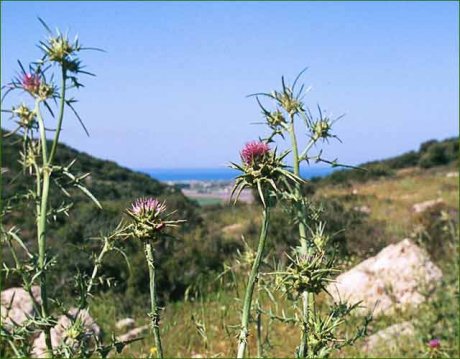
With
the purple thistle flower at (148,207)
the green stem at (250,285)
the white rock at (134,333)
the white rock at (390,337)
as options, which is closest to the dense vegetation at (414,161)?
the white rock at (134,333)

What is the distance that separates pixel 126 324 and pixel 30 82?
5380mm

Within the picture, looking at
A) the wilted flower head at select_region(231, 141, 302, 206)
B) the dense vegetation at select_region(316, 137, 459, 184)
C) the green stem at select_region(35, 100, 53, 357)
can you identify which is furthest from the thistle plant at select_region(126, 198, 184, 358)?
the dense vegetation at select_region(316, 137, 459, 184)

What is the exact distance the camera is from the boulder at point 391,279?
24.1ft

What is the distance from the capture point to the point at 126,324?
290 inches

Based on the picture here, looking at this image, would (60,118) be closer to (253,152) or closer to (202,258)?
(253,152)

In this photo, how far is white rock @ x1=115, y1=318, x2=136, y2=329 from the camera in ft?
24.0

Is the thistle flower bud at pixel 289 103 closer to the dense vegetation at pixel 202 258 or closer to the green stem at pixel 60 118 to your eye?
the green stem at pixel 60 118

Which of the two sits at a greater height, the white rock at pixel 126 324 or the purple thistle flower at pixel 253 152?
the purple thistle flower at pixel 253 152

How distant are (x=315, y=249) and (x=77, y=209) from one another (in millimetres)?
9351

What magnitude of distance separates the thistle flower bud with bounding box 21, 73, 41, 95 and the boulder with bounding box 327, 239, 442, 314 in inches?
210

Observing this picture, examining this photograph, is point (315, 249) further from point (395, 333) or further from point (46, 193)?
point (395, 333)

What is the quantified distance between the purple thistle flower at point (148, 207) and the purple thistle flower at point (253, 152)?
10.3 inches

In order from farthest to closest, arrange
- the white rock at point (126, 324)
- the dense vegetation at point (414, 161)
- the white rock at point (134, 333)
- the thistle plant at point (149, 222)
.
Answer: the dense vegetation at point (414, 161) < the white rock at point (126, 324) < the white rock at point (134, 333) < the thistle plant at point (149, 222)

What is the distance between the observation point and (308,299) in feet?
6.45
